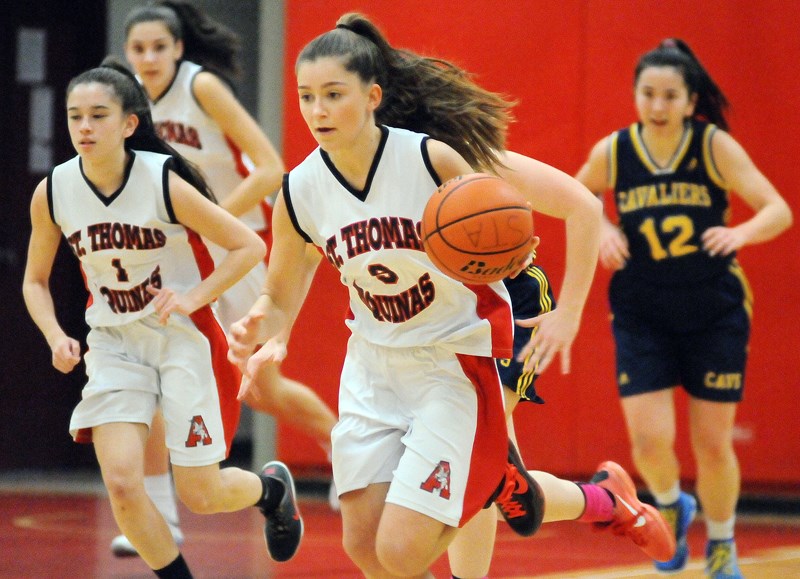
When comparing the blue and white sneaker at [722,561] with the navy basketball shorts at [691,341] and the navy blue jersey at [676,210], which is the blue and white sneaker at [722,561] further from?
the navy blue jersey at [676,210]

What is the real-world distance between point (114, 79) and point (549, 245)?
10.5 ft

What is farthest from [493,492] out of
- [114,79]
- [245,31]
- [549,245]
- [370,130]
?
[245,31]

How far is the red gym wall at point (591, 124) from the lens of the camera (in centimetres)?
669

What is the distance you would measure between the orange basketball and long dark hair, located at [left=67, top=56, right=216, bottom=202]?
4.32 feet

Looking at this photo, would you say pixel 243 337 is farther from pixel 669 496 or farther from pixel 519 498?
pixel 669 496

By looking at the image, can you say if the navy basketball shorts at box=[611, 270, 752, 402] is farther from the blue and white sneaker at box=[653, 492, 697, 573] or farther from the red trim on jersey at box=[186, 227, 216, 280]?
the red trim on jersey at box=[186, 227, 216, 280]

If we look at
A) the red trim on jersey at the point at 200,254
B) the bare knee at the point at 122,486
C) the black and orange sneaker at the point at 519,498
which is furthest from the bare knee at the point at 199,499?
the black and orange sneaker at the point at 519,498

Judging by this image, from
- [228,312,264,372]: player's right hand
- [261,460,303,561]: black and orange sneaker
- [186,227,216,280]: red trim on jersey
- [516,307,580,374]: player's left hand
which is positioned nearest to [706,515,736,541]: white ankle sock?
[261,460,303,561]: black and orange sneaker

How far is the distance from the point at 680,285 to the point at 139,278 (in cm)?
218

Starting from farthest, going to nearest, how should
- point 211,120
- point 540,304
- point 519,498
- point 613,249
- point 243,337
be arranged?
point 211,120, point 613,249, point 540,304, point 519,498, point 243,337

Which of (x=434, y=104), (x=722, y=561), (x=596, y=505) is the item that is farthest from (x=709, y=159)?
(x=434, y=104)

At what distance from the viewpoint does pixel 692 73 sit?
5.21m

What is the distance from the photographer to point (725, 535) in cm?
→ 497

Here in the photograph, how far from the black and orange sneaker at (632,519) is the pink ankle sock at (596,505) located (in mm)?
43
